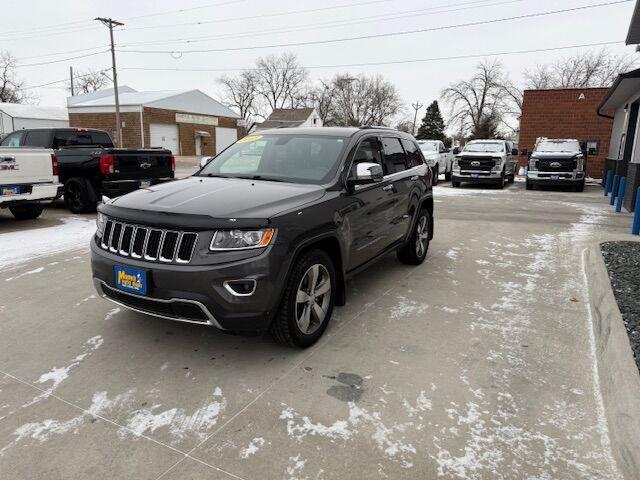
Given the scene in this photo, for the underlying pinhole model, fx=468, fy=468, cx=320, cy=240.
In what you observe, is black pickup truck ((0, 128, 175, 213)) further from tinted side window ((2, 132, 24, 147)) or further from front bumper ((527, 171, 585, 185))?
front bumper ((527, 171, 585, 185))

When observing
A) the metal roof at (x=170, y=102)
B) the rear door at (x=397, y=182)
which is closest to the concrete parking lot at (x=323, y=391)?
the rear door at (x=397, y=182)

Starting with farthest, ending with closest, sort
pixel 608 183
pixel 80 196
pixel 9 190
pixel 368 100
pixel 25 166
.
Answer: pixel 368 100
pixel 608 183
pixel 80 196
pixel 25 166
pixel 9 190

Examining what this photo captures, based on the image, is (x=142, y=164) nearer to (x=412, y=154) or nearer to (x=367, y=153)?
(x=412, y=154)

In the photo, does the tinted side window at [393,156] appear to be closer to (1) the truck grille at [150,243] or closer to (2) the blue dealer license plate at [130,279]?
(1) the truck grille at [150,243]

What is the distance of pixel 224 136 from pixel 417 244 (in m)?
43.2

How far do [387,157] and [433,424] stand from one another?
10.3 ft

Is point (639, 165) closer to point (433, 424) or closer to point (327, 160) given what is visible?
point (327, 160)

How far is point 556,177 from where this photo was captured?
655 inches

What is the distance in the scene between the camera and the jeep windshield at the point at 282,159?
4184 mm

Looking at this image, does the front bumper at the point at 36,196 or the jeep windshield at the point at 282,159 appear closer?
the jeep windshield at the point at 282,159

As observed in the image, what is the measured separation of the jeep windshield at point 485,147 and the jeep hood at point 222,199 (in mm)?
15932

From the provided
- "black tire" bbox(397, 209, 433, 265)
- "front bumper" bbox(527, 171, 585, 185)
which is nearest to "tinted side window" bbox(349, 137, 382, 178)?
"black tire" bbox(397, 209, 433, 265)

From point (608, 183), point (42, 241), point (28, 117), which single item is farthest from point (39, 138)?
point (28, 117)

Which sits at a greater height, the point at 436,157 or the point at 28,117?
the point at 28,117
